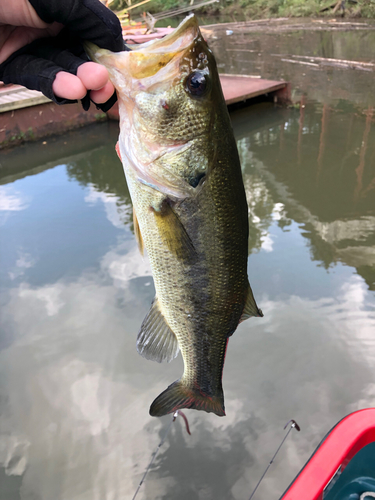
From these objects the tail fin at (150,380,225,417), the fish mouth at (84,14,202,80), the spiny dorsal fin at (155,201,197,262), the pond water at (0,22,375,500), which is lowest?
the pond water at (0,22,375,500)

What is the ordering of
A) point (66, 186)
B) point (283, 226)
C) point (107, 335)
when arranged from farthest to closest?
1. point (66, 186)
2. point (283, 226)
3. point (107, 335)

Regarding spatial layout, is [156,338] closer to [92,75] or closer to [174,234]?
[174,234]

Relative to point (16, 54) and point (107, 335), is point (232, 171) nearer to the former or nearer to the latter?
point (16, 54)

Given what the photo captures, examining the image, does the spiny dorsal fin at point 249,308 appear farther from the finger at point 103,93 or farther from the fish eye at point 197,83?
the finger at point 103,93

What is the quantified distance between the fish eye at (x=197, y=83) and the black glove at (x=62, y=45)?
28cm

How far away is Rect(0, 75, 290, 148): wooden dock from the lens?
23.8 ft

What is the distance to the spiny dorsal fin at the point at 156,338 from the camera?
1496mm

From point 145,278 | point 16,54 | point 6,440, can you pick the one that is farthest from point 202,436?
point 16,54

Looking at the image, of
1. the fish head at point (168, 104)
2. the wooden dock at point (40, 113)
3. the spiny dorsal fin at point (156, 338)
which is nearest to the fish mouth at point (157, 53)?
the fish head at point (168, 104)

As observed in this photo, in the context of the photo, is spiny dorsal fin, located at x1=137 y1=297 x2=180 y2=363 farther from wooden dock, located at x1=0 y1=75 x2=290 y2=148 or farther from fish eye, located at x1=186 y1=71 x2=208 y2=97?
wooden dock, located at x1=0 y1=75 x2=290 y2=148

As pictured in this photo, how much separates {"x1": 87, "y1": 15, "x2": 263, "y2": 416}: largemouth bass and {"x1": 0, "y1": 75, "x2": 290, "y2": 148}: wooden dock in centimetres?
607

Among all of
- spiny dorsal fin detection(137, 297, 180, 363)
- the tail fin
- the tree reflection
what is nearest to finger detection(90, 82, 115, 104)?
spiny dorsal fin detection(137, 297, 180, 363)

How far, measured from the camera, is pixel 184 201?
1.25 m

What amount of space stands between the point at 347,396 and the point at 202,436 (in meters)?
1.19
